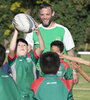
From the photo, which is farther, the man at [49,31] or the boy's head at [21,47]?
the man at [49,31]

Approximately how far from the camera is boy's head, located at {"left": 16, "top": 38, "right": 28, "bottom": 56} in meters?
8.73

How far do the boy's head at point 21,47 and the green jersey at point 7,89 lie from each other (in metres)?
3.02

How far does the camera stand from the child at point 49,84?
590 centimetres

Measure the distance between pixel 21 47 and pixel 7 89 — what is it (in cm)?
317

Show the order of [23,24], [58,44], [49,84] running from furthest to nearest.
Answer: [23,24]
[58,44]
[49,84]

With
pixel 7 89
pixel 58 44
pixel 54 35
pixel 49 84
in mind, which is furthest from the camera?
pixel 54 35

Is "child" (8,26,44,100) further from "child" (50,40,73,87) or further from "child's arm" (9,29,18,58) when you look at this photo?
"child" (50,40,73,87)

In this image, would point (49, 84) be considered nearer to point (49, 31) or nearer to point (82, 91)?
point (49, 31)

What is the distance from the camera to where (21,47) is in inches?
344

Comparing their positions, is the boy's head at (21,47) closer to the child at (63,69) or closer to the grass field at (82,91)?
the child at (63,69)

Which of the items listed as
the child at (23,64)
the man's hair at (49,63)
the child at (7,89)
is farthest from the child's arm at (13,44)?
the child at (7,89)

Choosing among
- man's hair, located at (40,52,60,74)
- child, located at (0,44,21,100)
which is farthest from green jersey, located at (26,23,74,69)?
child, located at (0,44,21,100)

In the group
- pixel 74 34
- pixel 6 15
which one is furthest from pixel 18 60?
pixel 6 15

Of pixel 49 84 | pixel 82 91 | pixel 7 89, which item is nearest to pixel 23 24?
pixel 49 84
